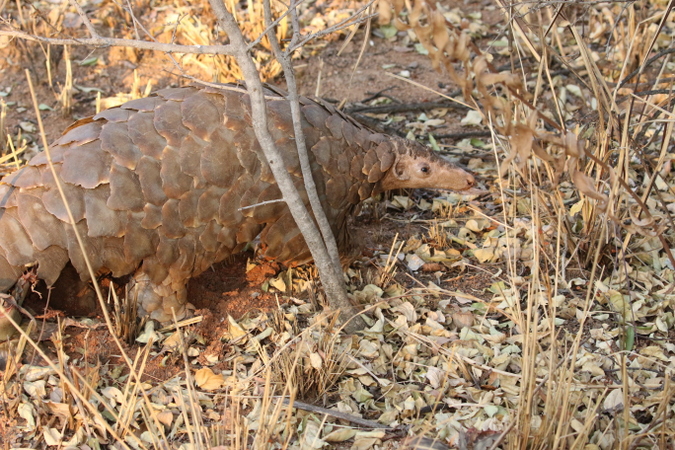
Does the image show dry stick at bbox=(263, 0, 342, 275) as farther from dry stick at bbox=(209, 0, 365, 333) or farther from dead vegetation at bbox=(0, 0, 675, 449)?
dead vegetation at bbox=(0, 0, 675, 449)

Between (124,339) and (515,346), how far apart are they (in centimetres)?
181

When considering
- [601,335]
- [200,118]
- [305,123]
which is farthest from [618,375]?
[200,118]

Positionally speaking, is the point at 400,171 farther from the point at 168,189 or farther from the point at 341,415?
the point at 341,415

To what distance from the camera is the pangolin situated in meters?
2.95

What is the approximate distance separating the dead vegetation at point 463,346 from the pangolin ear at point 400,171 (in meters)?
0.44

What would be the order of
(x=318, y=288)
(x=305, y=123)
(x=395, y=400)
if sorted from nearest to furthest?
(x=395, y=400)
(x=305, y=123)
(x=318, y=288)

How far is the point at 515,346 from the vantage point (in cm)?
323

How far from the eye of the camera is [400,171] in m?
3.72

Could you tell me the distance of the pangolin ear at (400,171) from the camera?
12.1ft

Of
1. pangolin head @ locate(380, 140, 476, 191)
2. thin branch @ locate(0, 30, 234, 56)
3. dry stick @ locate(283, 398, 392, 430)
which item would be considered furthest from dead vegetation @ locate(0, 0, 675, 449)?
pangolin head @ locate(380, 140, 476, 191)

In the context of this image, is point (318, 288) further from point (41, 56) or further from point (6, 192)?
point (41, 56)

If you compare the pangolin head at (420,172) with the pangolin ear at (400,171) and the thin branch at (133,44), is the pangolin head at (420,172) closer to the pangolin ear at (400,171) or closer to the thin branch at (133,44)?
the pangolin ear at (400,171)

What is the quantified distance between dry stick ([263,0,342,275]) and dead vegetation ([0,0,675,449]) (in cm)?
38

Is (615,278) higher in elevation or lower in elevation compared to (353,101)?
lower
